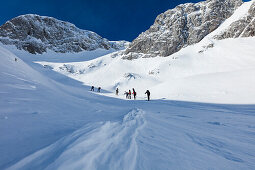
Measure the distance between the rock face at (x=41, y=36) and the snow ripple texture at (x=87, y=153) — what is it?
95602 millimetres

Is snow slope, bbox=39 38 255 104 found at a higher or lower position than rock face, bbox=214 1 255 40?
lower

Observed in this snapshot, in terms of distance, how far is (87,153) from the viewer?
2062 millimetres

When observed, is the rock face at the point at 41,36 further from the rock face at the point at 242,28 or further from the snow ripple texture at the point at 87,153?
the snow ripple texture at the point at 87,153

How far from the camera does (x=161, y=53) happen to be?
60.7m

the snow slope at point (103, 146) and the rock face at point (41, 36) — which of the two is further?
the rock face at point (41, 36)

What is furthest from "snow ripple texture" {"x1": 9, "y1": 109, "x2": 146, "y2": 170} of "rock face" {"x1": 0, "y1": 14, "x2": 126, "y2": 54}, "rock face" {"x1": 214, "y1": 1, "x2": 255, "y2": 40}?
"rock face" {"x1": 0, "y1": 14, "x2": 126, "y2": 54}

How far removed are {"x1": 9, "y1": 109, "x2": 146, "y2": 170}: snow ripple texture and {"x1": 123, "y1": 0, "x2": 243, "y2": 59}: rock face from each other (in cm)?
6130

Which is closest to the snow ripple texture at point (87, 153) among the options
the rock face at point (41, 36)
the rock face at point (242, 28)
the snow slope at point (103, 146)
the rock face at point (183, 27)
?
the snow slope at point (103, 146)

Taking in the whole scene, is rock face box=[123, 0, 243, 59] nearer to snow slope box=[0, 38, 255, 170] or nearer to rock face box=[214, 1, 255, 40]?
rock face box=[214, 1, 255, 40]

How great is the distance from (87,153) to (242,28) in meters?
61.1

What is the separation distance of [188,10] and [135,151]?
8802 cm

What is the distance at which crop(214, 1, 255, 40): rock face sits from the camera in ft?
134

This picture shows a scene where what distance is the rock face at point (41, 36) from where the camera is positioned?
8044 cm

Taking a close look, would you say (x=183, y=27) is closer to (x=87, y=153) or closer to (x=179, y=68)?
(x=179, y=68)
